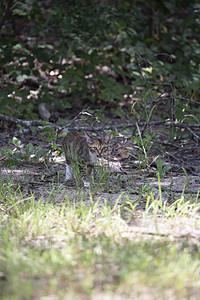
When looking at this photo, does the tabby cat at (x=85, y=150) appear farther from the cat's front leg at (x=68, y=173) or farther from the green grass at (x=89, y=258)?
the green grass at (x=89, y=258)

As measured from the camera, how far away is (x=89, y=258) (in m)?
2.73

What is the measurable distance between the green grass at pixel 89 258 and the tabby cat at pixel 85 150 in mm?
1371

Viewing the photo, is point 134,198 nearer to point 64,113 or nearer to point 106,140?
point 106,140

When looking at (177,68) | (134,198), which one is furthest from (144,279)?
(177,68)

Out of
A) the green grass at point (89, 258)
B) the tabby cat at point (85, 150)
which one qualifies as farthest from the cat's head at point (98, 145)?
the green grass at point (89, 258)

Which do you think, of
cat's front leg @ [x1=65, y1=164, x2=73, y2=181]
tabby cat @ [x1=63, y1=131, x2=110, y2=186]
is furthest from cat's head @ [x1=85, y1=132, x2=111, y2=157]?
cat's front leg @ [x1=65, y1=164, x2=73, y2=181]

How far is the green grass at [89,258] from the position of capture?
2410 millimetres

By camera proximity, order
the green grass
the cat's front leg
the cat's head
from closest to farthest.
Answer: the green grass
the cat's head
the cat's front leg

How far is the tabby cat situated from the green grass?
1.37 meters

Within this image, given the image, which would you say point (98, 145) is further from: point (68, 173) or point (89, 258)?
point (89, 258)

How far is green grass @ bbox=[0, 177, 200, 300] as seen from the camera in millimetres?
2410

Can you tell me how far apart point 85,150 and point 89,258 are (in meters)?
2.63

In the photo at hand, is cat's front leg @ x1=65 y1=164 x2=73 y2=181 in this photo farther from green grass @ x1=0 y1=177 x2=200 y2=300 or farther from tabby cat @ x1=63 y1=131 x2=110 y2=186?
green grass @ x1=0 y1=177 x2=200 y2=300

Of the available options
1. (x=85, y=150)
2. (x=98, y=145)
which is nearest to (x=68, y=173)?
(x=85, y=150)
